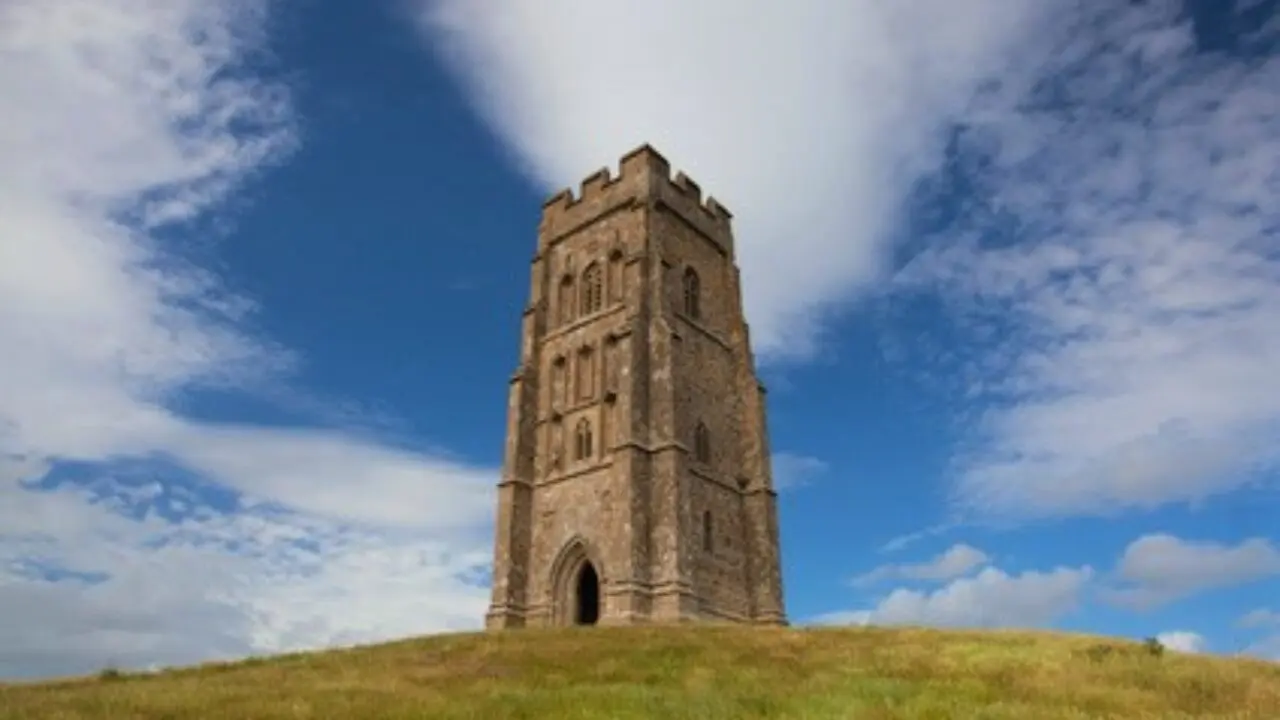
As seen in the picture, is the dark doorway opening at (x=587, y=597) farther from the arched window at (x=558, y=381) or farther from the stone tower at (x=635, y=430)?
the arched window at (x=558, y=381)

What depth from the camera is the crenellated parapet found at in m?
42.1

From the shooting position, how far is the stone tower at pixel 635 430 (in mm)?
35312

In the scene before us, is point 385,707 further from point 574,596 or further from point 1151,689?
point 574,596

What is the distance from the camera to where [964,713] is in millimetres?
13016

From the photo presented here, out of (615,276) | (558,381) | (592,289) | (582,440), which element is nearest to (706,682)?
(582,440)

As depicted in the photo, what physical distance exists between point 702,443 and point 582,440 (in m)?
5.17

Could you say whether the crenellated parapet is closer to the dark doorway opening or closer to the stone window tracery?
the stone window tracery

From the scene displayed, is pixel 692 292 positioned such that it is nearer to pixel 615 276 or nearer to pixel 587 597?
pixel 615 276

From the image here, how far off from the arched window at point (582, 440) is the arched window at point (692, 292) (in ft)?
24.7

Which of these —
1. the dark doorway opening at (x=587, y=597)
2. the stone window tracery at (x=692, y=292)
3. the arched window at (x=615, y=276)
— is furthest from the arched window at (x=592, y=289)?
the dark doorway opening at (x=587, y=597)

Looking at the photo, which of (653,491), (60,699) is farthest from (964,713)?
(653,491)

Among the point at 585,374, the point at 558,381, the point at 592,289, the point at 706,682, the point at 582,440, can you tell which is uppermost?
the point at 592,289

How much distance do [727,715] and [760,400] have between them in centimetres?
2997

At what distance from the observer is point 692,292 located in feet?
143
